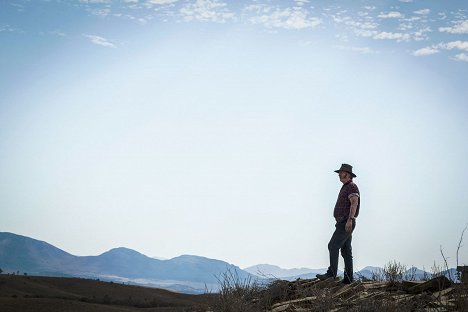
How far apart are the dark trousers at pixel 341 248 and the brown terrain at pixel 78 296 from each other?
1337cm

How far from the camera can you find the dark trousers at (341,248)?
11641 millimetres

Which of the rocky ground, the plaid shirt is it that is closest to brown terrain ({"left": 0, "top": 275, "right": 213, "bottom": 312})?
the rocky ground

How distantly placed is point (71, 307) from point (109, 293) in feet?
36.8

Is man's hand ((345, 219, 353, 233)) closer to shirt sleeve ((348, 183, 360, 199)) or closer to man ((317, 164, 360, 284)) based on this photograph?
man ((317, 164, 360, 284))

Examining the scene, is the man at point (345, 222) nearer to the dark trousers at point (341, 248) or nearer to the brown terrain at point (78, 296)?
the dark trousers at point (341, 248)

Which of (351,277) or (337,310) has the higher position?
(351,277)

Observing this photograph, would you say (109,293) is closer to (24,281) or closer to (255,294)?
(24,281)

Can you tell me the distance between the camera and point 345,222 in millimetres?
11727

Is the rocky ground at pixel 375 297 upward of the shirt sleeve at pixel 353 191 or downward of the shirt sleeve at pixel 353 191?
downward

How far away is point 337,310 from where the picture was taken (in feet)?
30.8

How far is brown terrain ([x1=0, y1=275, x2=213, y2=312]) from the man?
13.4m

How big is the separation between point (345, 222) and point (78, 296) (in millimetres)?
24426

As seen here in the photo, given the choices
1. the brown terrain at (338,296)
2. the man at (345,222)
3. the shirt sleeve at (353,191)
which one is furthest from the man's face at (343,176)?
the brown terrain at (338,296)

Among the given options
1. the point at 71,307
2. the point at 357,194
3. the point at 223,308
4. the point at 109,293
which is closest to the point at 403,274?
the point at 357,194
